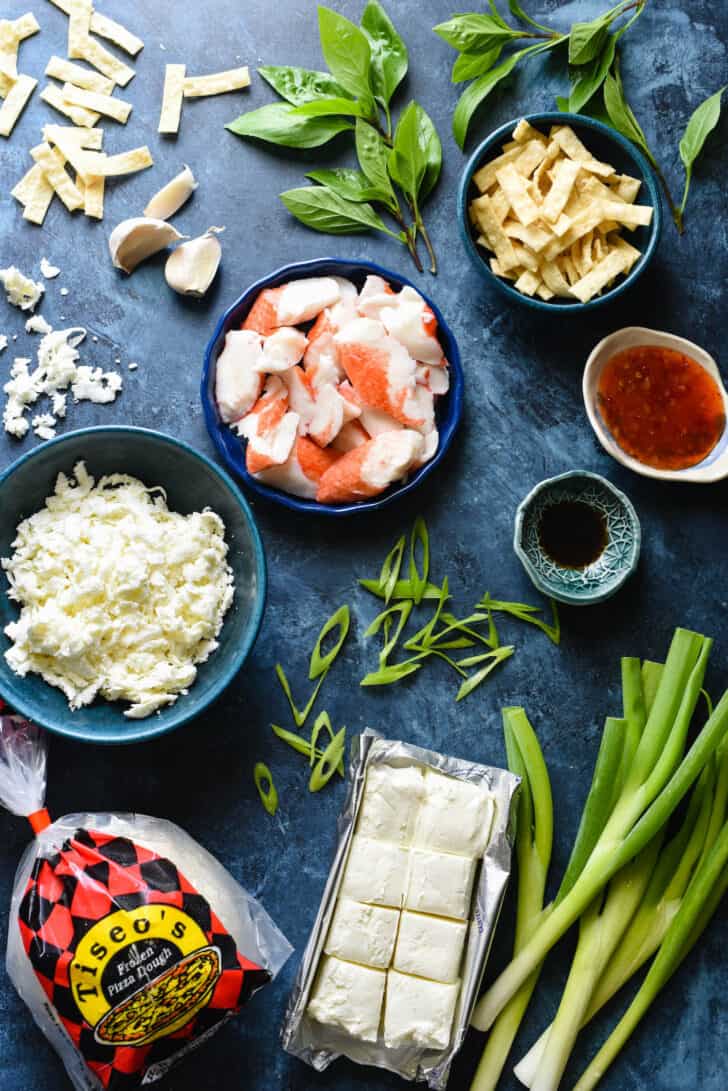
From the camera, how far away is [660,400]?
2.73 m

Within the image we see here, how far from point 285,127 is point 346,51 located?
0.24 metres

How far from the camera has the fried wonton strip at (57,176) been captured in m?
2.74

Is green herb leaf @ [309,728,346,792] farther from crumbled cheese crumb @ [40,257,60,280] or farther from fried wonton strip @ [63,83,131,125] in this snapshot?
fried wonton strip @ [63,83,131,125]

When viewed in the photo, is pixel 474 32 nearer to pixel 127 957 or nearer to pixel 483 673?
pixel 483 673

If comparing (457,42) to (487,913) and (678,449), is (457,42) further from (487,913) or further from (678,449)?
(487,913)

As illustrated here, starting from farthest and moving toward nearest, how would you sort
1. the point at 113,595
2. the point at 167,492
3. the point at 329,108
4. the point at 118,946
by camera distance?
the point at 329,108
the point at 167,492
the point at 113,595
the point at 118,946

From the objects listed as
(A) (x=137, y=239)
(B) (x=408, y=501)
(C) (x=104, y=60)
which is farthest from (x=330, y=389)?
(C) (x=104, y=60)

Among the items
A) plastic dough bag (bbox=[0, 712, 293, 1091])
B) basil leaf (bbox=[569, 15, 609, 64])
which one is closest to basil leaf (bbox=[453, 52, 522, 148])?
basil leaf (bbox=[569, 15, 609, 64])

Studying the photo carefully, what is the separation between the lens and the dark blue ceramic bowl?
2.40 m

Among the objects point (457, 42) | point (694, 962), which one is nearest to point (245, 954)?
point (694, 962)

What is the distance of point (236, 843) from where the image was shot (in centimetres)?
263

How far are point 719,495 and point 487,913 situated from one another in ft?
4.05

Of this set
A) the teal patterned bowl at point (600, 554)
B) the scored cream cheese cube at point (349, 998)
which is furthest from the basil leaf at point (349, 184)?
the scored cream cheese cube at point (349, 998)

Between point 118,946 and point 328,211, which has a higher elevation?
point 328,211
